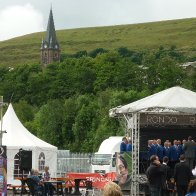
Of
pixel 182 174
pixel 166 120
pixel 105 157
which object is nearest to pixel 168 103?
pixel 166 120

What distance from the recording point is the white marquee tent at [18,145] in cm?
3788

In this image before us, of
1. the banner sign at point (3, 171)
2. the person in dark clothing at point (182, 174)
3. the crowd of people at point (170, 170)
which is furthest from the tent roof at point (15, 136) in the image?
the person in dark clothing at point (182, 174)

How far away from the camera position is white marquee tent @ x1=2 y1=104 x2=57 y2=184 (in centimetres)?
3788

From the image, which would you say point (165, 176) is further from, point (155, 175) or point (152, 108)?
point (152, 108)

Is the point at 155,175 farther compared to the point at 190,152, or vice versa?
the point at 190,152

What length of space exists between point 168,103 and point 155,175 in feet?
15.3

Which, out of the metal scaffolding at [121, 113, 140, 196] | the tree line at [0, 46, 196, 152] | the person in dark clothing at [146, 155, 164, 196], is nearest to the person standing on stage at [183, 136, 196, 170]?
the metal scaffolding at [121, 113, 140, 196]

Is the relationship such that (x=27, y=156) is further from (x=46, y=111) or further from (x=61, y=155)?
(x=46, y=111)

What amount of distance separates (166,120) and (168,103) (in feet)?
13.6

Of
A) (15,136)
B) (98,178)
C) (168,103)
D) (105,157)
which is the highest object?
(168,103)

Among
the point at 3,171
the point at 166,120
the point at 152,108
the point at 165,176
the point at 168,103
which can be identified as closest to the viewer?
the point at 3,171

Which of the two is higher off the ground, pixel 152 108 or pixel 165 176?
pixel 152 108

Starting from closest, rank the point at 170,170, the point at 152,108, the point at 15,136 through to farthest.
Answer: the point at 170,170 < the point at 152,108 < the point at 15,136

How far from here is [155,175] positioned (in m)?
23.0
